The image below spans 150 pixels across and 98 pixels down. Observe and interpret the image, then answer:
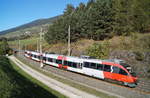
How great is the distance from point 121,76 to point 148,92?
10.5 feet

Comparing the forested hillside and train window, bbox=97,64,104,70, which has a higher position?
the forested hillside

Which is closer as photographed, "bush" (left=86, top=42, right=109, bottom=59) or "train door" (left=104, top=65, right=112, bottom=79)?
"train door" (left=104, top=65, right=112, bottom=79)

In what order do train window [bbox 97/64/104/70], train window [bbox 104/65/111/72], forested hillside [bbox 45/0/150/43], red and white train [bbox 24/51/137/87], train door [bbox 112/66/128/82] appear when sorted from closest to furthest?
red and white train [bbox 24/51/137/87] < train door [bbox 112/66/128/82] < train window [bbox 104/65/111/72] < train window [bbox 97/64/104/70] < forested hillside [bbox 45/0/150/43]

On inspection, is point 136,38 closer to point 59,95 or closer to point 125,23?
point 125,23

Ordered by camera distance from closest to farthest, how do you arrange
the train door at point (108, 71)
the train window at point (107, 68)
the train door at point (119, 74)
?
the train door at point (119, 74) → the train door at point (108, 71) → the train window at point (107, 68)

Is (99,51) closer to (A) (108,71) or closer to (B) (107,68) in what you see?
(B) (107,68)

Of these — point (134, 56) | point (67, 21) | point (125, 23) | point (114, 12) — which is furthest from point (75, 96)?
point (67, 21)

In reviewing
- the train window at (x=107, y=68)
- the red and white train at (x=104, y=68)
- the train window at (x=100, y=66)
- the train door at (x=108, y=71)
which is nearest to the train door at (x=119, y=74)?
the red and white train at (x=104, y=68)

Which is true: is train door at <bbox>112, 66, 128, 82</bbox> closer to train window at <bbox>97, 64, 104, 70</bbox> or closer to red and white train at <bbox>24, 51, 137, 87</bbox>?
red and white train at <bbox>24, 51, 137, 87</bbox>

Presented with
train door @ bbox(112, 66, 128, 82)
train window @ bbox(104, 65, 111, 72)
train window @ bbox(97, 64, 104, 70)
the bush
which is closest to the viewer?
train door @ bbox(112, 66, 128, 82)

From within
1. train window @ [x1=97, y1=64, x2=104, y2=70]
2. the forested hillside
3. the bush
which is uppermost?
the forested hillside

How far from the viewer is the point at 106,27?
39.2m

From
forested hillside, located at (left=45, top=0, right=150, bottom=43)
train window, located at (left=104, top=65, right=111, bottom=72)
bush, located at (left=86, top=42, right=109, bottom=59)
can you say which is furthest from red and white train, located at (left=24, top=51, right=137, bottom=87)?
forested hillside, located at (left=45, top=0, right=150, bottom=43)

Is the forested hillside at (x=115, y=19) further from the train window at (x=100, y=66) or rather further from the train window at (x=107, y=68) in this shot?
the train window at (x=107, y=68)
